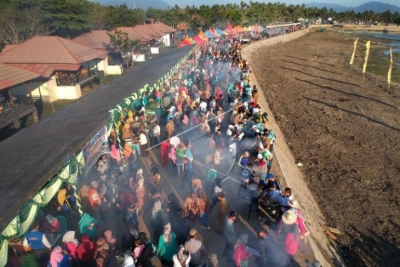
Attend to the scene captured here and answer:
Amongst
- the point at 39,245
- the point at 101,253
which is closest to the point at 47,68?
the point at 39,245

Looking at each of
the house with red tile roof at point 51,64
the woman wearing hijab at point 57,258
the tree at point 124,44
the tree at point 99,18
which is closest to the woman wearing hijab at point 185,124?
the woman wearing hijab at point 57,258

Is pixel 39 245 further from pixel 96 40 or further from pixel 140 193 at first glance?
pixel 96 40

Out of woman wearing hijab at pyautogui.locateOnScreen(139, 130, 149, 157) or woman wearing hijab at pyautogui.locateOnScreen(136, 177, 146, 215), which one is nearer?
woman wearing hijab at pyautogui.locateOnScreen(136, 177, 146, 215)

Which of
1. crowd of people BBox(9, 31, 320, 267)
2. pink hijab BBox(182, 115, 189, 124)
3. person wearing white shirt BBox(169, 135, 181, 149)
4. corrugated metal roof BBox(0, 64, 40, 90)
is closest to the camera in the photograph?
crowd of people BBox(9, 31, 320, 267)

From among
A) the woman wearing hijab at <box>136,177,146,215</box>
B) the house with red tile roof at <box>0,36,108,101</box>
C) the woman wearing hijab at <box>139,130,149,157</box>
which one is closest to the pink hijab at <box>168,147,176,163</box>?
the woman wearing hijab at <box>139,130,149,157</box>

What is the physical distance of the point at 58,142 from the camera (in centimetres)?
829

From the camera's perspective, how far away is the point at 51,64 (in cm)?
2311

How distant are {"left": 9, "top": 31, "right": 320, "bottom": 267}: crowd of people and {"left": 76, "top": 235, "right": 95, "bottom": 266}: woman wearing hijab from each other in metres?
0.02

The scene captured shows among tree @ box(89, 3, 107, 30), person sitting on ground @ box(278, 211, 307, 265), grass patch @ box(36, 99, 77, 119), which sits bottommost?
grass patch @ box(36, 99, 77, 119)

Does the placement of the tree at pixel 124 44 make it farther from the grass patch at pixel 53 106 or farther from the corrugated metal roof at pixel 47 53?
the grass patch at pixel 53 106

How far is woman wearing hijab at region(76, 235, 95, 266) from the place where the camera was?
5952mm

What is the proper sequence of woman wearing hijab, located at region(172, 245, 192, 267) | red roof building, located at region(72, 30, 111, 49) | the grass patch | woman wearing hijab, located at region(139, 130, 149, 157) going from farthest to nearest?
1. red roof building, located at region(72, 30, 111, 49)
2. the grass patch
3. woman wearing hijab, located at region(139, 130, 149, 157)
4. woman wearing hijab, located at region(172, 245, 192, 267)

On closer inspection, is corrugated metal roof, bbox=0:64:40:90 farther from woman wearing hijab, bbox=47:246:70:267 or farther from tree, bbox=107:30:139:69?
tree, bbox=107:30:139:69

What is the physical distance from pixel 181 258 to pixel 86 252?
1964mm
